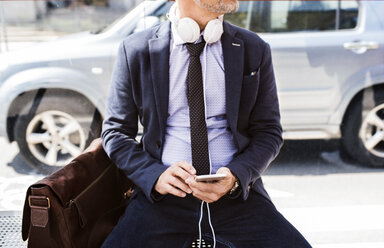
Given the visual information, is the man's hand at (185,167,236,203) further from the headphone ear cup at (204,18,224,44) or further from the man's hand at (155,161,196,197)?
the headphone ear cup at (204,18,224,44)

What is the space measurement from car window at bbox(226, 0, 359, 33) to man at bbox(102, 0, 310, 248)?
182 centimetres

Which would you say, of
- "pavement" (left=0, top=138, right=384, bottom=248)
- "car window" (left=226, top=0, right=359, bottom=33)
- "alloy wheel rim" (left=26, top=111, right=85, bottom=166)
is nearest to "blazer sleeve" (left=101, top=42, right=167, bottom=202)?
"pavement" (left=0, top=138, right=384, bottom=248)

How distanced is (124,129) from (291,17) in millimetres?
2285

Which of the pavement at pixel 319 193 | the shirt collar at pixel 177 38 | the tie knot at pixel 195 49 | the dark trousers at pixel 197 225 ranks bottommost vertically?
the pavement at pixel 319 193

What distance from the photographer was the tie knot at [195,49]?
1857 mm

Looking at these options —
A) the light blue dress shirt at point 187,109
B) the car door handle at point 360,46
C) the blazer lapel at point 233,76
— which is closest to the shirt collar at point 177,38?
the light blue dress shirt at point 187,109

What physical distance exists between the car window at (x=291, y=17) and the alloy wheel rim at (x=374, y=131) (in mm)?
771

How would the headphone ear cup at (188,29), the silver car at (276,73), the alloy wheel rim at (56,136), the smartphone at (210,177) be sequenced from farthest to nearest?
1. the alloy wheel rim at (56,136)
2. the silver car at (276,73)
3. the headphone ear cup at (188,29)
4. the smartphone at (210,177)

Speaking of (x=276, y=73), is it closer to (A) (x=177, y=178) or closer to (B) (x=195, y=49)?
(B) (x=195, y=49)


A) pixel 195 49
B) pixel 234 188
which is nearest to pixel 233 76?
pixel 195 49

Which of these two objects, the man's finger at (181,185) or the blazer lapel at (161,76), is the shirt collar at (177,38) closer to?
the blazer lapel at (161,76)

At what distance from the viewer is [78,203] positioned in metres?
1.70

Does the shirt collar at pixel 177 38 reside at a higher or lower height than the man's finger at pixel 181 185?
higher

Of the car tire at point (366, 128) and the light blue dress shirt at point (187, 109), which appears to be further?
the car tire at point (366, 128)
